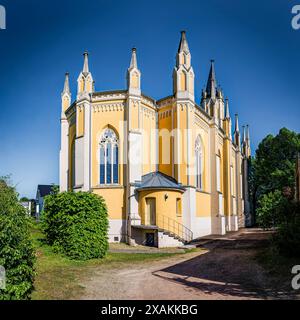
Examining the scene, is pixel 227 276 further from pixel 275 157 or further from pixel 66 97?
pixel 275 157

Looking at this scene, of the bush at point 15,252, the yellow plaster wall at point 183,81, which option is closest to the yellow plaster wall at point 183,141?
the yellow plaster wall at point 183,81

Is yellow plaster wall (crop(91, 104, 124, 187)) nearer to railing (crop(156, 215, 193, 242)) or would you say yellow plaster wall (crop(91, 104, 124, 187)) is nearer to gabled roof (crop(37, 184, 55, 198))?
railing (crop(156, 215, 193, 242))

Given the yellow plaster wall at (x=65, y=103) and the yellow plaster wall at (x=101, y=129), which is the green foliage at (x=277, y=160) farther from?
the yellow plaster wall at (x=65, y=103)

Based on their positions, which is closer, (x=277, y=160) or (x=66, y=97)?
(x=66, y=97)

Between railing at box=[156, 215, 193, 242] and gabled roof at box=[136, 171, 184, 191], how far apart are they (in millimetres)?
2345

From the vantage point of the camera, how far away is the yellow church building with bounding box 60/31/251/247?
24562 millimetres

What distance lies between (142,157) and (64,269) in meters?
14.3

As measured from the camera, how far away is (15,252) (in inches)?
317

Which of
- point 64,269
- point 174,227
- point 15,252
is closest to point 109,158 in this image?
point 174,227

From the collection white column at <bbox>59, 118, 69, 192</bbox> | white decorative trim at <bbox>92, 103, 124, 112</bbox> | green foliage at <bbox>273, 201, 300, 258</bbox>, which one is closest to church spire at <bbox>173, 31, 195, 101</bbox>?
white decorative trim at <bbox>92, 103, 124, 112</bbox>
